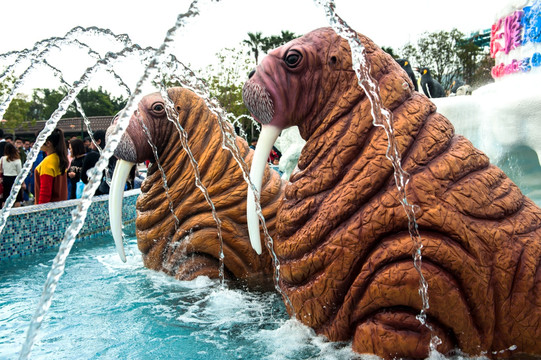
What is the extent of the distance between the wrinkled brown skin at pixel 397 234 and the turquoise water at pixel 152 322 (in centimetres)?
27

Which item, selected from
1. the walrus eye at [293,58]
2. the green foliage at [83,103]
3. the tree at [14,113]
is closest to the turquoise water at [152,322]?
→ the walrus eye at [293,58]

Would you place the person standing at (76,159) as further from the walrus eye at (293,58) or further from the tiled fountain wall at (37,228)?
the walrus eye at (293,58)

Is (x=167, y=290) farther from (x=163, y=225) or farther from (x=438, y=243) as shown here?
(x=438, y=243)

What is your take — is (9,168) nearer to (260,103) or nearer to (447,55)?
(260,103)

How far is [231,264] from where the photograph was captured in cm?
336

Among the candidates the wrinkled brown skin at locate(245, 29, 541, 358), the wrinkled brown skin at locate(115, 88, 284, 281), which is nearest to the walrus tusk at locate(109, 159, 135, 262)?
the wrinkled brown skin at locate(115, 88, 284, 281)

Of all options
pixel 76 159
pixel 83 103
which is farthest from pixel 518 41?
pixel 83 103

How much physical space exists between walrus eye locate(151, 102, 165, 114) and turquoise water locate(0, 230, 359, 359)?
1.27 meters

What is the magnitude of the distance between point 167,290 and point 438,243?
2210 mm

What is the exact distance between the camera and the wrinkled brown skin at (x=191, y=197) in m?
3.37

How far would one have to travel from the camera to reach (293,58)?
2.29 meters

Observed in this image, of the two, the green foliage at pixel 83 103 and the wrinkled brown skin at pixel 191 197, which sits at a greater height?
the green foliage at pixel 83 103

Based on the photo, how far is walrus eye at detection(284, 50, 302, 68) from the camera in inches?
89.6

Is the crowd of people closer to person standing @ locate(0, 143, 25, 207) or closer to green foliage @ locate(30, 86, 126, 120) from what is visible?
person standing @ locate(0, 143, 25, 207)
